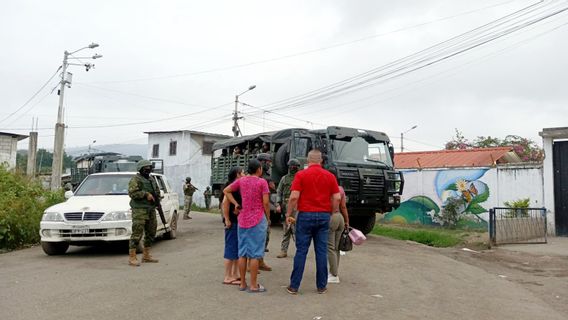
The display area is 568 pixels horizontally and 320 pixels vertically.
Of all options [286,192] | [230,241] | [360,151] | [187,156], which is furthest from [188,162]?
[230,241]

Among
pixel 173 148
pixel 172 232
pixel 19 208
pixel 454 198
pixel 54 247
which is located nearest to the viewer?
pixel 54 247

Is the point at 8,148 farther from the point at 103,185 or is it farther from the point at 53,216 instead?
the point at 53,216

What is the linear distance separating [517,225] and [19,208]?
12.6 m

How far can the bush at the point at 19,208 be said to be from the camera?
10.7 meters

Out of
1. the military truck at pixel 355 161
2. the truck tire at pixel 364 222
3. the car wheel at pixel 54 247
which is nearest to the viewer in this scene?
the car wheel at pixel 54 247

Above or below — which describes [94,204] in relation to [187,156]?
below

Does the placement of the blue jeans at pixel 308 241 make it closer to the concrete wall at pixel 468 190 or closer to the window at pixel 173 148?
the concrete wall at pixel 468 190

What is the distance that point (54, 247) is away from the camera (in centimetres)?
934

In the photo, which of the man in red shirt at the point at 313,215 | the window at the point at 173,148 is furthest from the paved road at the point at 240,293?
the window at the point at 173,148

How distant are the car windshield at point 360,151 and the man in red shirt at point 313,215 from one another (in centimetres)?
548

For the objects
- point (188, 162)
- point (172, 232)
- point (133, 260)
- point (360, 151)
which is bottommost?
point (133, 260)

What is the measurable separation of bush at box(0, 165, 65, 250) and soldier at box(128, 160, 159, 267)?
408 centimetres

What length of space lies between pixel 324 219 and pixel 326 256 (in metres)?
0.46

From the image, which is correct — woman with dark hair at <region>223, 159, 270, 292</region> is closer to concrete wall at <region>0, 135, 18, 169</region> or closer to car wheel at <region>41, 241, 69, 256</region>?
car wheel at <region>41, 241, 69, 256</region>
